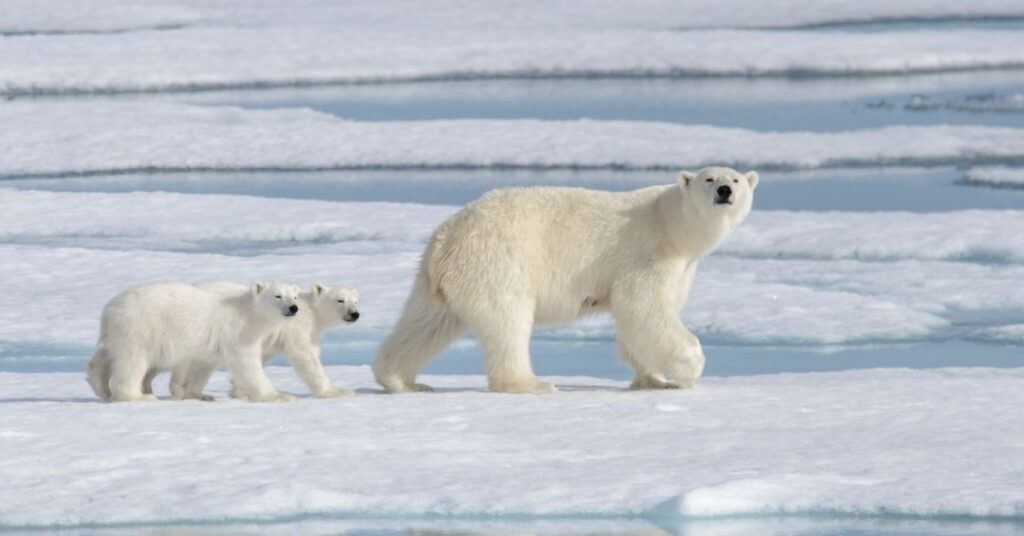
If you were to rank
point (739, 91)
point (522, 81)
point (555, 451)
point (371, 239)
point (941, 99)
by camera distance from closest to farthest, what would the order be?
point (555, 451) → point (371, 239) → point (941, 99) → point (739, 91) → point (522, 81)

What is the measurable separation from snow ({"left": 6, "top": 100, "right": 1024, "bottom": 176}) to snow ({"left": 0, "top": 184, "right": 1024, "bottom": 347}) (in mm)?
2854

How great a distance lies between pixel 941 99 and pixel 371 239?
8.53 meters

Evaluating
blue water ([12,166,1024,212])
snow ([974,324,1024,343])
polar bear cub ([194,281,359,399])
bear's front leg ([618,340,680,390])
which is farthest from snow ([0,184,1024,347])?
polar bear cub ([194,281,359,399])

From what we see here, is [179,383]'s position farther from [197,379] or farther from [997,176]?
[997,176]

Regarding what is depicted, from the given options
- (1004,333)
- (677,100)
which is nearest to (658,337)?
(1004,333)

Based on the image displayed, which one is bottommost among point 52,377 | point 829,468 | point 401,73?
point 52,377

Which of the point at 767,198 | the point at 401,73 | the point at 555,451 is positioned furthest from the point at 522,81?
the point at 555,451

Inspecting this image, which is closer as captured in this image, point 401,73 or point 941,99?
point 941,99

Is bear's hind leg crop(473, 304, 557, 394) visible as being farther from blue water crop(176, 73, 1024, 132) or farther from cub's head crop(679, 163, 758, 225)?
blue water crop(176, 73, 1024, 132)

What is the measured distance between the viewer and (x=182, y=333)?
620 cm

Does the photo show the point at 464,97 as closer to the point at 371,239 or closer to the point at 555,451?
the point at 371,239

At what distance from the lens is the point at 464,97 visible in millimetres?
19438

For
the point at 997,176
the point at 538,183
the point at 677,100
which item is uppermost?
→ the point at 677,100

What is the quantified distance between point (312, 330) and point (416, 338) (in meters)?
0.39
